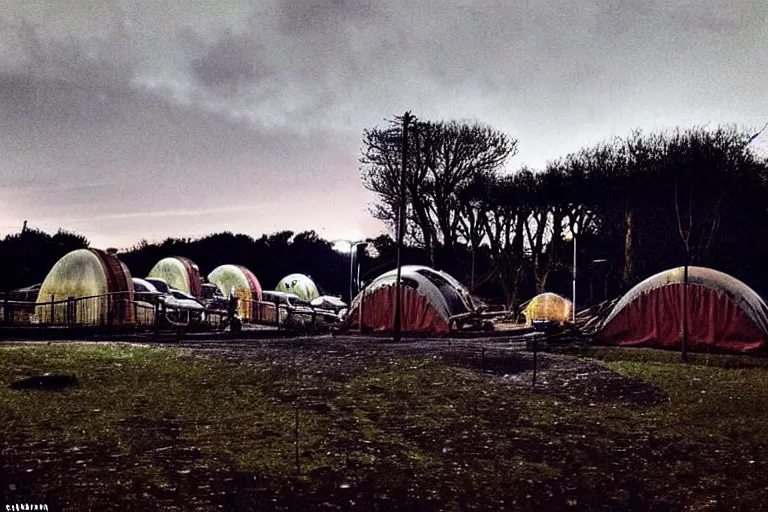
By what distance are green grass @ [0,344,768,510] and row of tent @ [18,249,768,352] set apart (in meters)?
7.71

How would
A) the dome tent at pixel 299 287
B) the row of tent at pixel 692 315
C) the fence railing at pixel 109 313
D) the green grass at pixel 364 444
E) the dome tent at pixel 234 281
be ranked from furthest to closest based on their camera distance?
the dome tent at pixel 299 287 < the dome tent at pixel 234 281 < the fence railing at pixel 109 313 < the row of tent at pixel 692 315 < the green grass at pixel 364 444

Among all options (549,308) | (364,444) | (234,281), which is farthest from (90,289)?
(549,308)

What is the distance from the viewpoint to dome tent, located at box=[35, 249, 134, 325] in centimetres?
2264

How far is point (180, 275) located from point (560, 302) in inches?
961

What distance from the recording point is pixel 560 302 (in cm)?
3103

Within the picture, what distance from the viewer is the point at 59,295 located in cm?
2381

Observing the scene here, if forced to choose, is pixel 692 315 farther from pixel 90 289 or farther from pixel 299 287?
pixel 299 287

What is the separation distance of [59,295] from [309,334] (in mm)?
10740

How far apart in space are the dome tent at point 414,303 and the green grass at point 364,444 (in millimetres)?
14016

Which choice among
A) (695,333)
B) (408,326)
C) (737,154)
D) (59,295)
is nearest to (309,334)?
(408,326)

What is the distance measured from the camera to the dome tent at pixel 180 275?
37281mm

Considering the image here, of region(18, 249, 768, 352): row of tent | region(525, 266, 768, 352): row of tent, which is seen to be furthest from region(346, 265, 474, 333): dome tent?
region(525, 266, 768, 352): row of tent

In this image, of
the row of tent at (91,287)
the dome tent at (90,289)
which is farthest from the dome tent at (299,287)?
the dome tent at (90,289)

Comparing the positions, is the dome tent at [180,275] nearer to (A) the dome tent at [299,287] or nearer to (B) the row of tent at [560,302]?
(B) the row of tent at [560,302]
